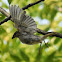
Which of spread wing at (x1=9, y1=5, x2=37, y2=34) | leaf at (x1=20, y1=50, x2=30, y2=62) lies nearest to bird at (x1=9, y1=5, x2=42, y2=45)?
spread wing at (x1=9, y1=5, x2=37, y2=34)

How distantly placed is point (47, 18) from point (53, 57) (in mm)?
1486

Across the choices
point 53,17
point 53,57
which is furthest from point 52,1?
point 53,57

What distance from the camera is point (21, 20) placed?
179 centimetres

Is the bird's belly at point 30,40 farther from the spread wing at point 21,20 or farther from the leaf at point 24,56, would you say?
the leaf at point 24,56

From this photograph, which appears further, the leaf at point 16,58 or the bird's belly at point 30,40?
the leaf at point 16,58

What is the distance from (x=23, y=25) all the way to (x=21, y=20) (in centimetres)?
6

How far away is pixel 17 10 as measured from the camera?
5.71 feet

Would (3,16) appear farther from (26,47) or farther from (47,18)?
(47,18)

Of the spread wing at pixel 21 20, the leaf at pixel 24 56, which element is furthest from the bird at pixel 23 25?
the leaf at pixel 24 56

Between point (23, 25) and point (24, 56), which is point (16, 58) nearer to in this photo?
point (24, 56)

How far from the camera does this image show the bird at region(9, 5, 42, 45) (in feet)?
5.66

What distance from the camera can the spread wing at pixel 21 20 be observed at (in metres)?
1.74

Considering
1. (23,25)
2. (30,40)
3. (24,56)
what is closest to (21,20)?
(23,25)

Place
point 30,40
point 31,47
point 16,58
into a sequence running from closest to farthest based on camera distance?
point 30,40 < point 16,58 < point 31,47
